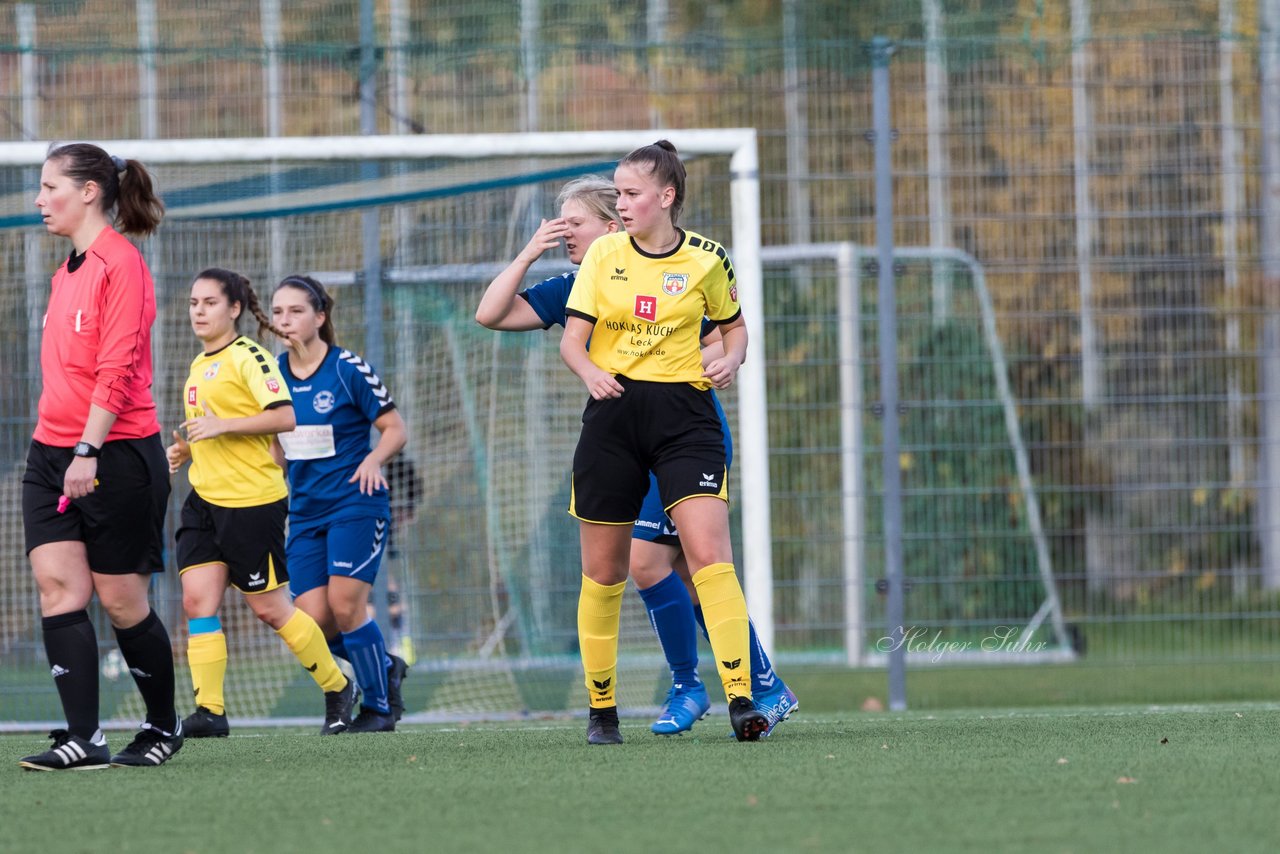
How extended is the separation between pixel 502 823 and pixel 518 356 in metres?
4.77

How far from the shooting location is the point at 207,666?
6.45 meters

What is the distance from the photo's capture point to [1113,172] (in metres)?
8.65

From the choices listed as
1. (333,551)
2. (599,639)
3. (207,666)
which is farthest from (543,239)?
(207,666)

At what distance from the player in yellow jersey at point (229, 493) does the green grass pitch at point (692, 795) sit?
2.67 ft

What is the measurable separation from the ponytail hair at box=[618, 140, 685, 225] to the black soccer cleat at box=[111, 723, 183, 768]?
6.99 ft

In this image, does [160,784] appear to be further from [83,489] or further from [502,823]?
[502,823]

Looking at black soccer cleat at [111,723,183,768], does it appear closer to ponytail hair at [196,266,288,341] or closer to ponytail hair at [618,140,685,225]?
ponytail hair at [196,266,288,341]

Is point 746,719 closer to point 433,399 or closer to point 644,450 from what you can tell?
point 644,450

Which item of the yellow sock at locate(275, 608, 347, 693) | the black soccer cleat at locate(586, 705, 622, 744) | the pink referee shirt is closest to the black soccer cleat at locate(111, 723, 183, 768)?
the pink referee shirt

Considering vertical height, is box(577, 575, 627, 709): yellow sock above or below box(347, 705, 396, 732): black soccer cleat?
above

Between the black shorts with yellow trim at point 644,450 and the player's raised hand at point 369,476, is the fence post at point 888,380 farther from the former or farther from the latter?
the black shorts with yellow trim at point 644,450

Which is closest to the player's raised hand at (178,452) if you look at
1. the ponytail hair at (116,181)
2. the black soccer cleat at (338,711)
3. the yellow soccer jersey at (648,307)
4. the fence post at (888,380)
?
the black soccer cleat at (338,711)

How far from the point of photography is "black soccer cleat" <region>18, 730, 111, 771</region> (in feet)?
15.6

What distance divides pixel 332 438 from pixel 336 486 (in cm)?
19
